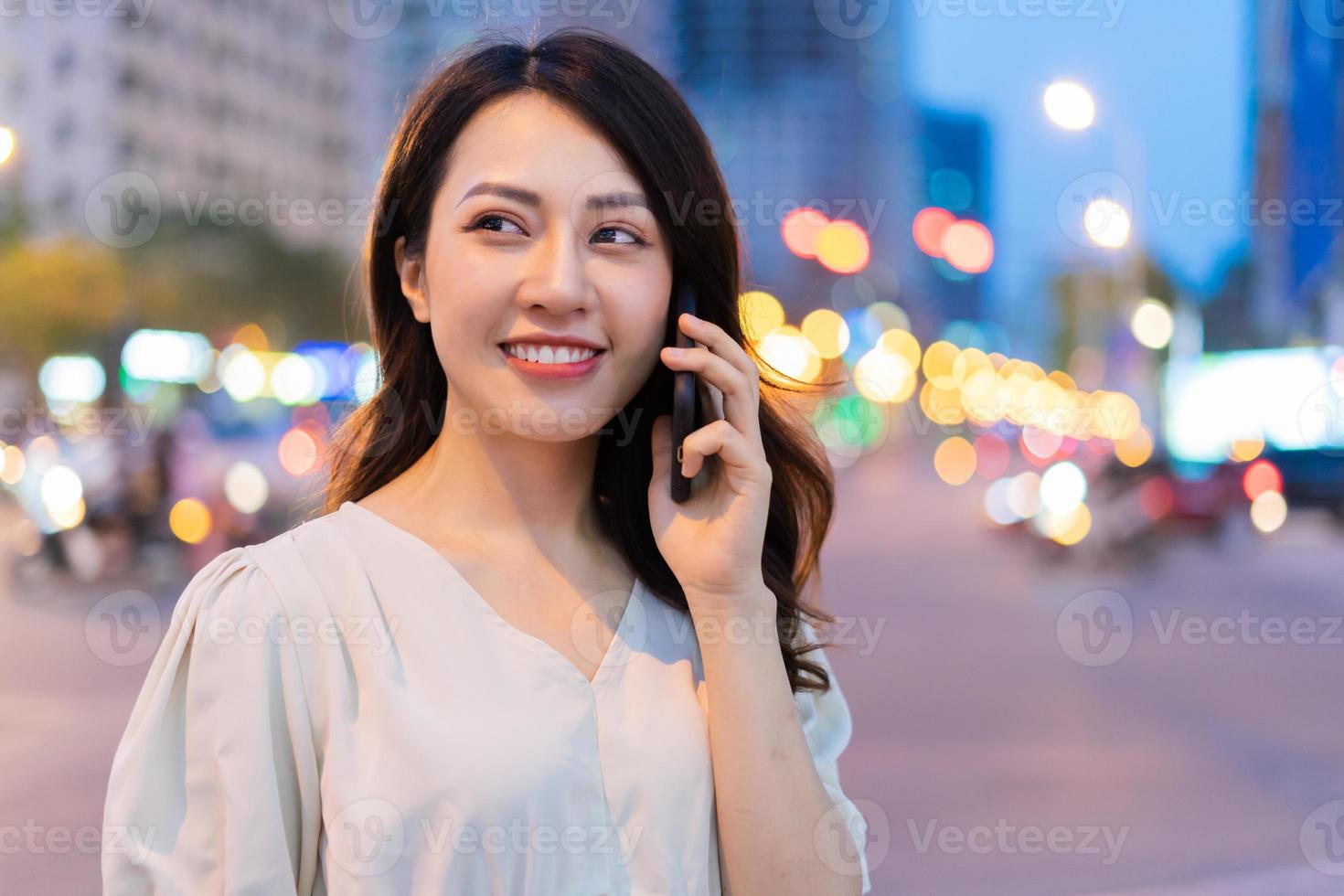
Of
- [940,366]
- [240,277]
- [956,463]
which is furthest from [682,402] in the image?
[940,366]

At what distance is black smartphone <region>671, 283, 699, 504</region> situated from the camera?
6.11 feet

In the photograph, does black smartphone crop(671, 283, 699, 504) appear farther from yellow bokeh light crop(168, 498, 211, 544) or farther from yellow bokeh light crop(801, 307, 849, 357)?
yellow bokeh light crop(801, 307, 849, 357)

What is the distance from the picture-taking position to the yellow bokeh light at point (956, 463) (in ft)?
131

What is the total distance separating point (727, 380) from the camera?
186 cm

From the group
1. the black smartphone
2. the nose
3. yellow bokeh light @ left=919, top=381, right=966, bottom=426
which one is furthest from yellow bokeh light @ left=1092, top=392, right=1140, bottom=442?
the nose

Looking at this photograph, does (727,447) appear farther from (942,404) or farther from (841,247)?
(942,404)

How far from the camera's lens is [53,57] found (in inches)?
1844

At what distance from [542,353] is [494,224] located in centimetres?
19

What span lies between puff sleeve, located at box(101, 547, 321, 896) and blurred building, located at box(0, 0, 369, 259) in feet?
116

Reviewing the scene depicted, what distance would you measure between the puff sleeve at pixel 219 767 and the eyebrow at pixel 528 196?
605 mm

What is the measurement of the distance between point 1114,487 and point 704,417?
46.5ft

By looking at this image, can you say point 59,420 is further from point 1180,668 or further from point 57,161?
point 57,161

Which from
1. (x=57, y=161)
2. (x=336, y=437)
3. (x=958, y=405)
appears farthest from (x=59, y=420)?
(x=958, y=405)

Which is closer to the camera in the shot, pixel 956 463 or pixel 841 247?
pixel 841 247
